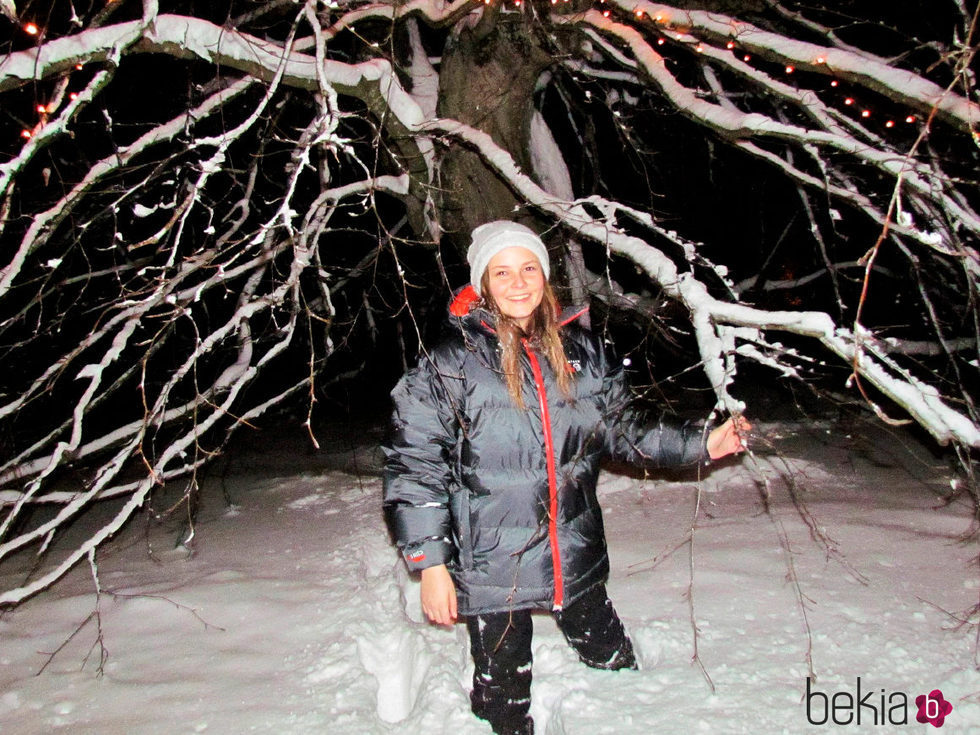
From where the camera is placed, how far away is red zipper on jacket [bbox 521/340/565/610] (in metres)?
2.08

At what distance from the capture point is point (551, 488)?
6.80 ft

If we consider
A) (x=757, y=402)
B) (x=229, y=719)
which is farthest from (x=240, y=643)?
(x=757, y=402)

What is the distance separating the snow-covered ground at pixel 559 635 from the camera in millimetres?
2100

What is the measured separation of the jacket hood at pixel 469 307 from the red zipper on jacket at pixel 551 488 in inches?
9.9

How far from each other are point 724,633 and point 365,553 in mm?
1967

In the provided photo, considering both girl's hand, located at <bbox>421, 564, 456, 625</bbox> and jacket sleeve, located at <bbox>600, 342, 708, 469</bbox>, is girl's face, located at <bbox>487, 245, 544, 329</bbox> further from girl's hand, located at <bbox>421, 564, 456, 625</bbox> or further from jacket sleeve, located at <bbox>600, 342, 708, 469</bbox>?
girl's hand, located at <bbox>421, 564, 456, 625</bbox>

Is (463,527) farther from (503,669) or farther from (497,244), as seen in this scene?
(497,244)

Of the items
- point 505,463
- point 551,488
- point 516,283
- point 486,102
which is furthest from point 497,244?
point 486,102

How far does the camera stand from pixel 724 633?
7.88 feet

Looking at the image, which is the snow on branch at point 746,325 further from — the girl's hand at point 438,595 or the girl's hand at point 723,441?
the girl's hand at point 438,595

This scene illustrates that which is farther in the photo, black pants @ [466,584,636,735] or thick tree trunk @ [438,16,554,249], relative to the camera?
thick tree trunk @ [438,16,554,249]

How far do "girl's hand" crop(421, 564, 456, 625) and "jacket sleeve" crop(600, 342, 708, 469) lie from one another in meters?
0.81

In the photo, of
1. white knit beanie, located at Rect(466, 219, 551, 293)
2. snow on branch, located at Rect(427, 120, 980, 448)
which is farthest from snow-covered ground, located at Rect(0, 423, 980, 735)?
white knit beanie, located at Rect(466, 219, 551, 293)

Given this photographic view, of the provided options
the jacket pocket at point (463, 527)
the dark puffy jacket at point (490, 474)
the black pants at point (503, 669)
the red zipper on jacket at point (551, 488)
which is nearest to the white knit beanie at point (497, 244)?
the dark puffy jacket at point (490, 474)
